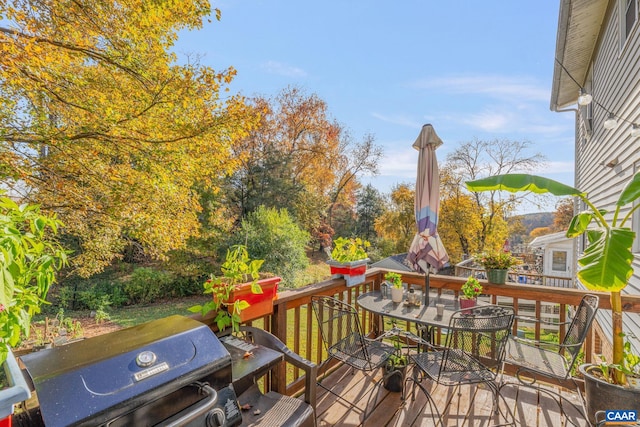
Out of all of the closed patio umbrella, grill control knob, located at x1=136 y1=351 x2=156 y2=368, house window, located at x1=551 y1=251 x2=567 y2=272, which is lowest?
house window, located at x1=551 y1=251 x2=567 y2=272

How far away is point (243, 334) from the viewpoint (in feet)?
6.77

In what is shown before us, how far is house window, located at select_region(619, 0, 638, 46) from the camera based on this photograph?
4.12 metres

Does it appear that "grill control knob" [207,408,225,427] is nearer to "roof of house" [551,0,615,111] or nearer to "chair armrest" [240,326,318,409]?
"chair armrest" [240,326,318,409]

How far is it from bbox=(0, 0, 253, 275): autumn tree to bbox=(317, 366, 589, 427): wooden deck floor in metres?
3.79

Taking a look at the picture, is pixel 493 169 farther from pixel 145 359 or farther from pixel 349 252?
pixel 145 359

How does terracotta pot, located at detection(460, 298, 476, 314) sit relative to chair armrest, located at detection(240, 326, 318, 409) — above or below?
above

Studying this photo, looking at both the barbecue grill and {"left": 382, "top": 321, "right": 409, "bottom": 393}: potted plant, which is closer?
the barbecue grill

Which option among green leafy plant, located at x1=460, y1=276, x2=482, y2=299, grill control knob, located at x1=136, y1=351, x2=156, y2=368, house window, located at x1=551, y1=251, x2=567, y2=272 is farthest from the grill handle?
house window, located at x1=551, y1=251, x2=567, y2=272

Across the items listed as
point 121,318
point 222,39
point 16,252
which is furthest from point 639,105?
point 121,318

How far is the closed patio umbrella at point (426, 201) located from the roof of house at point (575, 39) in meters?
4.13

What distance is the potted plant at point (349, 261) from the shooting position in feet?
10.1

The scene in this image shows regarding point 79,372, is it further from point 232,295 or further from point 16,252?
point 232,295

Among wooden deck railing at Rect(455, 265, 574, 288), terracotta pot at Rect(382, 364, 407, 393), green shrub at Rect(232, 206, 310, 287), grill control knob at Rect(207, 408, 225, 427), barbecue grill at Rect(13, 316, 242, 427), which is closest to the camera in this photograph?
barbecue grill at Rect(13, 316, 242, 427)

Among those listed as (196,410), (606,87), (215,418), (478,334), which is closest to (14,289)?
(196,410)
